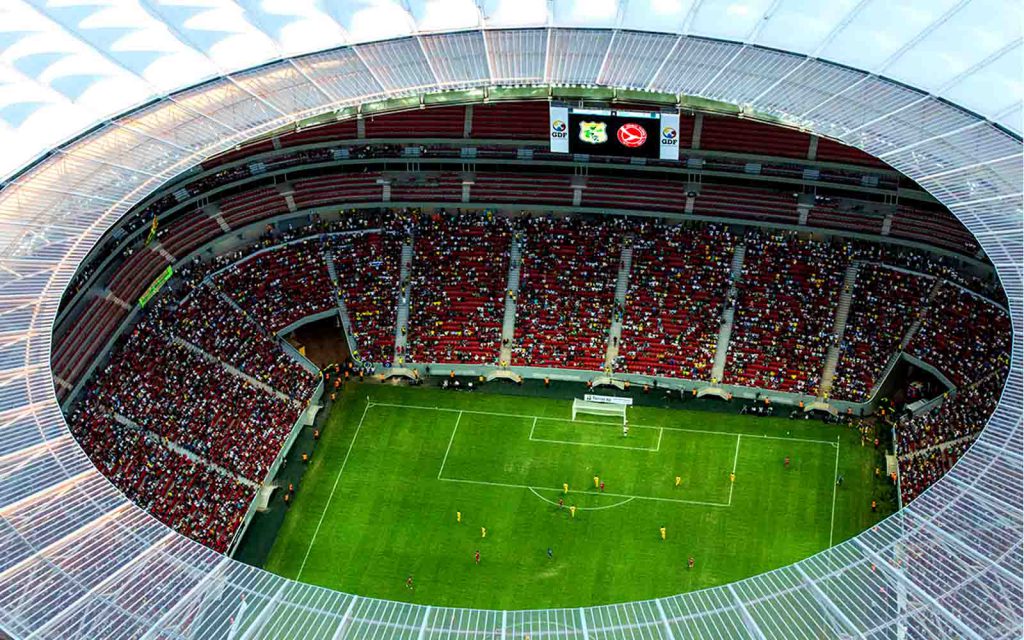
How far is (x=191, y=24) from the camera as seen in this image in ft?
171

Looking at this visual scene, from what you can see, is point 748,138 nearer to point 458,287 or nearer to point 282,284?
point 458,287

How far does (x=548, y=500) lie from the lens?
52.0 metres

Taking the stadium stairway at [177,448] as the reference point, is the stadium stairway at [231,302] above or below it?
above

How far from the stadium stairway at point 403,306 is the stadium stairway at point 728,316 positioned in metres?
14.5

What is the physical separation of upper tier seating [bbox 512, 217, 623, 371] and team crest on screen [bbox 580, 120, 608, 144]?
771cm

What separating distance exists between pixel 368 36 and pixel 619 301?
16973 millimetres

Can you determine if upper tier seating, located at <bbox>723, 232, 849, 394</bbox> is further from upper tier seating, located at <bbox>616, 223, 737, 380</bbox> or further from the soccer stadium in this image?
upper tier seating, located at <bbox>616, 223, 737, 380</bbox>

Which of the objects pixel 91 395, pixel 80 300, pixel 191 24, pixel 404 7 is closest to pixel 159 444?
pixel 91 395

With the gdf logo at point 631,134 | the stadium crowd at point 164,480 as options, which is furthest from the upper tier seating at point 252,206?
the gdf logo at point 631,134

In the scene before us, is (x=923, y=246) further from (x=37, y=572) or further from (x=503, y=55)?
(x=37, y=572)

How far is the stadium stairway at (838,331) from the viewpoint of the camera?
5594 centimetres

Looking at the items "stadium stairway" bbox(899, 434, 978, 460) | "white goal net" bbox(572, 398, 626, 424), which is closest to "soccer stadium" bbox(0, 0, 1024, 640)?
"white goal net" bbox(572, 398, 626, 424)

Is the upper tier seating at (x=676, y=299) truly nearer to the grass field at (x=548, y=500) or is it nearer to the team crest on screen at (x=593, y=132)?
the grass field at (x=548, y=500)

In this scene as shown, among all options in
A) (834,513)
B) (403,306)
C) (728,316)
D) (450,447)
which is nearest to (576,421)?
(450,447)
